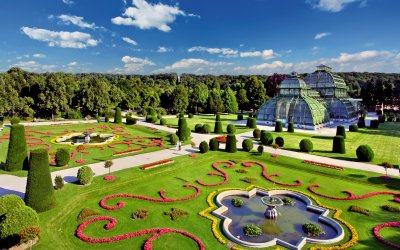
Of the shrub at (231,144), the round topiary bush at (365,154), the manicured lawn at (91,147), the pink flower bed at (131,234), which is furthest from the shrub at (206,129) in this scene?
the pink flower bed at (131,234)

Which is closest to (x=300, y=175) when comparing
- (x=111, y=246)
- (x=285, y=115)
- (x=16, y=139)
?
(x=111, y=246)

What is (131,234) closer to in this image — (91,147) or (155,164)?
(155,164)

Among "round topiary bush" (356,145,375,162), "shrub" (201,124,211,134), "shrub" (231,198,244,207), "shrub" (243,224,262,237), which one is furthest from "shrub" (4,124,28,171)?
"round topiary bush" (356,145,375,162)

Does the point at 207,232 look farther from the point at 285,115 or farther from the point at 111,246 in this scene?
the point at 285,115

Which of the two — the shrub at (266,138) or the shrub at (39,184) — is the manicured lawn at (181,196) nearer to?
the shrub at (39,184)

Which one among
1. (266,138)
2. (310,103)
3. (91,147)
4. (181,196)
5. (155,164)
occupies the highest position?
(310,103)

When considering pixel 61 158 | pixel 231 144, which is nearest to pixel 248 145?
pixel 231 144
